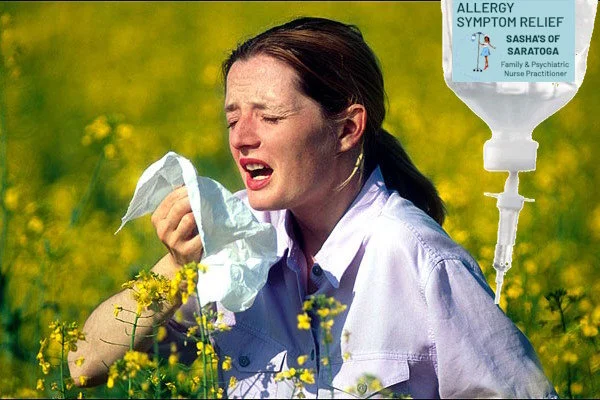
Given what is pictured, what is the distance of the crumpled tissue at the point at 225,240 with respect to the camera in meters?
2.63

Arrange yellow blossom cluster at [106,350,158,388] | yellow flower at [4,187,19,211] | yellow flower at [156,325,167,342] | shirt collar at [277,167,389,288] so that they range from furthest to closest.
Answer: yellow flower at [4,187,19,211] < shirt collar at [277,167,389,288] < yellow flower at [156,325,167,342] < yellow blossom cluster at [106,350,158,388]

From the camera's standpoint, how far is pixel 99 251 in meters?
4.87

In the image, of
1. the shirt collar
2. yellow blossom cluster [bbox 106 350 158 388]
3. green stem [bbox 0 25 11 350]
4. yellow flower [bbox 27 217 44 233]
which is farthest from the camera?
yellow flower [bbox 27 217 44 233]

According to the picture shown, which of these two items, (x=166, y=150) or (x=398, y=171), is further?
(x=166, y=150)

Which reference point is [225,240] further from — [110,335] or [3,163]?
[3,163]

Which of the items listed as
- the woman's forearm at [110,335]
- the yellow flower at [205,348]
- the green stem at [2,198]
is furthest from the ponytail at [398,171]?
the green stem at [2,198]

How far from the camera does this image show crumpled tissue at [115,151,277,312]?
104 inches

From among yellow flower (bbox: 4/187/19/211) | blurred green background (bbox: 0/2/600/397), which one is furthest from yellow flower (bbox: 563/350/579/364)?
yellow flower (bbox: 4/187/19/211)

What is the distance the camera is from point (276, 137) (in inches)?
105

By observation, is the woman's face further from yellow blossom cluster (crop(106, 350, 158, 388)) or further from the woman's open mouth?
yellow blossom cluster (crop(106, 350, 158, 388))

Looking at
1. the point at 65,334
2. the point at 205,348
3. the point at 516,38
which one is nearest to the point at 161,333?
the point at 205,348

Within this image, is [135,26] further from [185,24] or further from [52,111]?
[52,111]

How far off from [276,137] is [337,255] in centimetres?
29

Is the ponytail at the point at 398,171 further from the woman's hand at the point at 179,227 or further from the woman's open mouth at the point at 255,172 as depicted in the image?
the woman's hand at the point at 179,227
